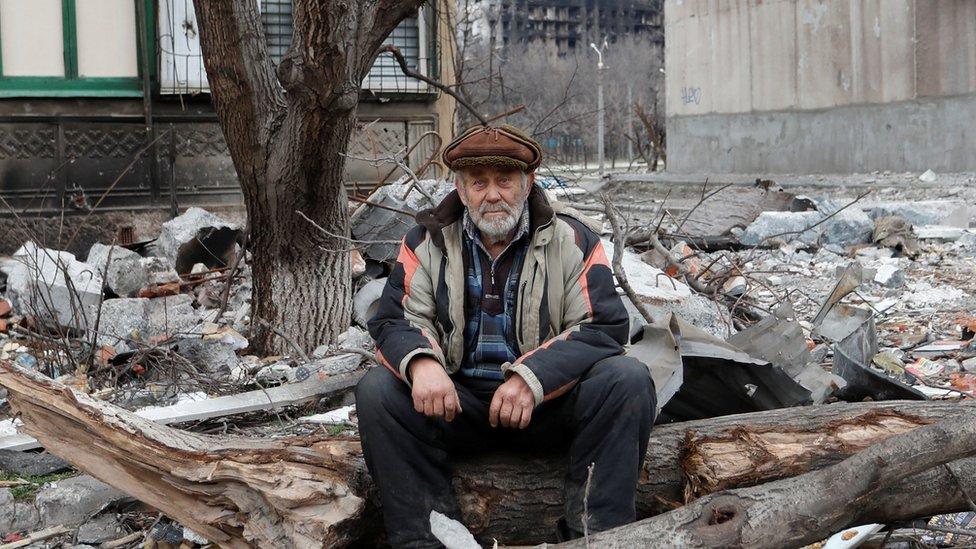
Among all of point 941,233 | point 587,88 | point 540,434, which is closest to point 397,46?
point 941,233

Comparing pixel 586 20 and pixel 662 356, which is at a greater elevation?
pixel 586 20

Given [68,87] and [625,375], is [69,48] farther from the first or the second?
[625,375]

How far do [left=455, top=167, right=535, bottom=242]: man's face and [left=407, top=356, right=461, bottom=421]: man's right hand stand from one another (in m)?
0.51

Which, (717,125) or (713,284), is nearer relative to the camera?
(713,284)

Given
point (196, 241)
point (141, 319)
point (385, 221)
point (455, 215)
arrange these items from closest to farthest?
point (455, 215) → point (141, 319) → point (385, 221) → point (196, 241)

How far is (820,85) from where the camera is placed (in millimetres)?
18531

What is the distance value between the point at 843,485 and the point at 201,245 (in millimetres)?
6979

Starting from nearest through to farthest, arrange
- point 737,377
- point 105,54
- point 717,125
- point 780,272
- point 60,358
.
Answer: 1. point 737,377
2. point 60,358
3. point 780,272
4. point 105,54
5. point 717,125

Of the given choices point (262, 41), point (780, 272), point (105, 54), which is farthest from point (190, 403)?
point (105, 54)

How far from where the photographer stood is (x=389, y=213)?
7684mm

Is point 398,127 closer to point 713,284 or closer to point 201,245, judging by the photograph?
point 201,245

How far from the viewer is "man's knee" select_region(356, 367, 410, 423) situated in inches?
125

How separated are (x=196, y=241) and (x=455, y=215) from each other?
6089mm

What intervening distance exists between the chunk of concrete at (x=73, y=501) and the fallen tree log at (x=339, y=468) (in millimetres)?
573
